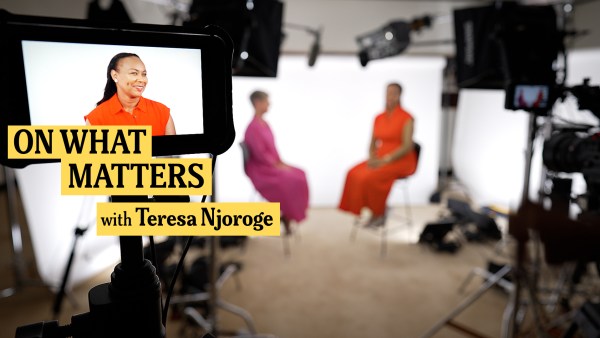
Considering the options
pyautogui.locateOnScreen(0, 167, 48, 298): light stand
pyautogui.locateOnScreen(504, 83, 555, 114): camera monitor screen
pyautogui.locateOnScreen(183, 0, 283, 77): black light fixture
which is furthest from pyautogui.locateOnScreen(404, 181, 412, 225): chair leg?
pyautogui.locateOnScreen(0, 167, 48, 298): light stand

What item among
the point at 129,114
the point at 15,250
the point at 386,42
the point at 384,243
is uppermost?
the point at 386,42

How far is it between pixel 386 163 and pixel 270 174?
101cm

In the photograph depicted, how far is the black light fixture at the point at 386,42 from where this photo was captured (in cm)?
288

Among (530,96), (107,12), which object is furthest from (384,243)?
(107,12)

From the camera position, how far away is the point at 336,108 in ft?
13.4

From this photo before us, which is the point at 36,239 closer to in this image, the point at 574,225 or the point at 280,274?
the point at 280,274

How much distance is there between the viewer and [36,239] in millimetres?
2150

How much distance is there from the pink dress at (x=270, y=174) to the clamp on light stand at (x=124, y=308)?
7.28ft

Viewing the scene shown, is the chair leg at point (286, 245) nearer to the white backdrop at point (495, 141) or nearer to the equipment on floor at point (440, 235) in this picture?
the equipment on floor at point (440, 235)

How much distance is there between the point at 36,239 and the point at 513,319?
2.44m

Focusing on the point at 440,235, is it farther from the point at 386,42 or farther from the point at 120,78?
the point at 120,78

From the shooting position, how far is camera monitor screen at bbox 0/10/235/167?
1.32ft

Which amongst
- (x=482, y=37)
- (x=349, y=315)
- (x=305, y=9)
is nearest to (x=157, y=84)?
(x=349, y=315)

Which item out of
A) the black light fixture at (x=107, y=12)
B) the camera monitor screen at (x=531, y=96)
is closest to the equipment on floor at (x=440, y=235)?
the camera monitor screen at (x=531, y=96)
